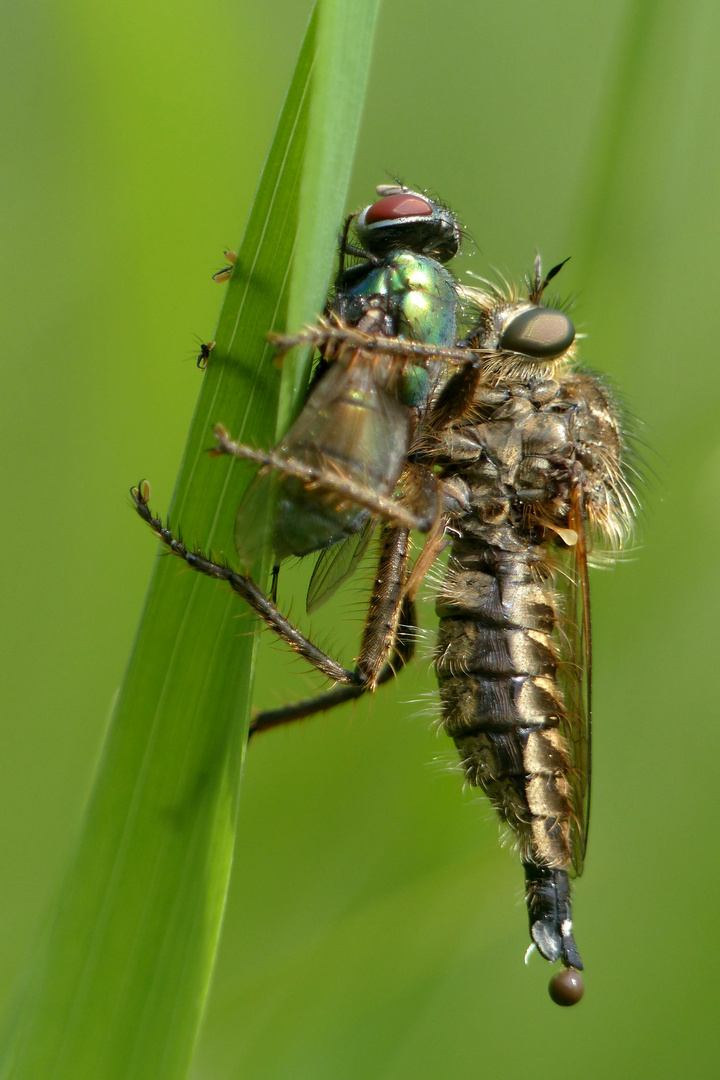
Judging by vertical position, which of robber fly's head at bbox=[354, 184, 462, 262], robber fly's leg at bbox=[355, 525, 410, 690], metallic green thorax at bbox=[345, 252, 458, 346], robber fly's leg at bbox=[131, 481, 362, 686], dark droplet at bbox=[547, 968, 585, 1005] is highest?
robber fly's head at bbox=[354, 184, 462, 262]

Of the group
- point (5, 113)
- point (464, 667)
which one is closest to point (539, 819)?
point (464, 667)

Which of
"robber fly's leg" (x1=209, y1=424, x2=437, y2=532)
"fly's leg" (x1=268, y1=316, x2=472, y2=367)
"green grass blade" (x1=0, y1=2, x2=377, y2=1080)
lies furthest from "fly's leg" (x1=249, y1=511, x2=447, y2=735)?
"green grass blade" (x1=0, y1=2, x2=377, y2=1080)

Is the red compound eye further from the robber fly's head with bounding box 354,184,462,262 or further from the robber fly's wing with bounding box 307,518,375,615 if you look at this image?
the robber fly's wing with bounding box 307,518,375,615

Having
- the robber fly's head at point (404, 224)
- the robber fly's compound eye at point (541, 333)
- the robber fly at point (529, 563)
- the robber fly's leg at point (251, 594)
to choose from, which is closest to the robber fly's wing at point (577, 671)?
the robber fly at point (529, 563)

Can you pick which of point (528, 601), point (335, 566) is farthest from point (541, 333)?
point (335, 566)

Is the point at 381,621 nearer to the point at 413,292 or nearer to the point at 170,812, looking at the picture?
the point at 413,292

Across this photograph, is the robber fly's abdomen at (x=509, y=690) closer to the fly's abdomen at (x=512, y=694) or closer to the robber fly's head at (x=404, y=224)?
the fly's abdomen at (x=512, y=694)

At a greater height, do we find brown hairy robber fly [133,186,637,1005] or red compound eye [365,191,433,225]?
red compound eye [365,191,433,225]
